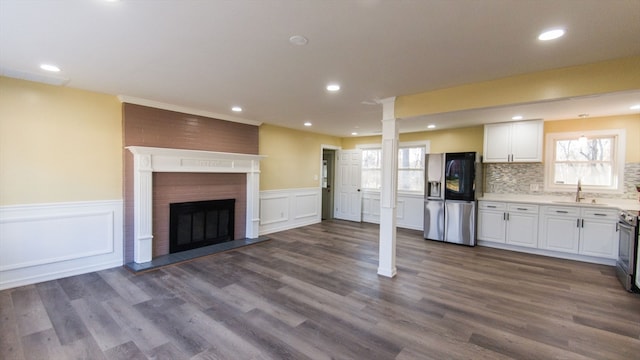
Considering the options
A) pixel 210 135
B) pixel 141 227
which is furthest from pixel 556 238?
pixel 141 227

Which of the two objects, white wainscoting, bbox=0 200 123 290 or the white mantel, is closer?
white wainscoting, bbox=0 200 123 290

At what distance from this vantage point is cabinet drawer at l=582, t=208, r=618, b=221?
4133 millimetres

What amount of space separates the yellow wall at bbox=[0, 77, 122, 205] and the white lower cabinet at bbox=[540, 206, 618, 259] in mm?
6842

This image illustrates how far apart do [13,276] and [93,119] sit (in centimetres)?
209

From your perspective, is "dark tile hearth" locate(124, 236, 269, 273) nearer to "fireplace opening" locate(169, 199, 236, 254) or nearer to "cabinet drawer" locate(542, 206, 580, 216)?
"fireplace opening" locate(169, 199, 236, 254)

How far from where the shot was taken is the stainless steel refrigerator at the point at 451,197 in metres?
5.23

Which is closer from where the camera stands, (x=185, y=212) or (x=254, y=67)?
(x=254, y=67)

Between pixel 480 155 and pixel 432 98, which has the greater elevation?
pixel 432 98

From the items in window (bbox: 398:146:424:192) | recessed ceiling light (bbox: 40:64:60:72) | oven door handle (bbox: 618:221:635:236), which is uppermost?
recessed ceiling light (bbox: 40:64:60:72)

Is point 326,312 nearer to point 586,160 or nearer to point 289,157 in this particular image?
point 289,157

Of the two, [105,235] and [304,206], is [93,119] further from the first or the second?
[304,206]

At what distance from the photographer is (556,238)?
179 inches

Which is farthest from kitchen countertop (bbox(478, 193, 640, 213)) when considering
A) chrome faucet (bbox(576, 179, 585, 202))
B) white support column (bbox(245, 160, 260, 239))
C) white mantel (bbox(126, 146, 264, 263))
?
white mantel (bbox(126, 146, 264, 263))

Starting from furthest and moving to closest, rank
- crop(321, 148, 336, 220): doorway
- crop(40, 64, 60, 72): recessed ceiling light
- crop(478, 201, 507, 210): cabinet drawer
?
crop(321, 148, 336, 220): doorway
crop(478, 201, 507, 210): cabinet drawer
crop(40, 64, 60, 72): recessed ceiling light
